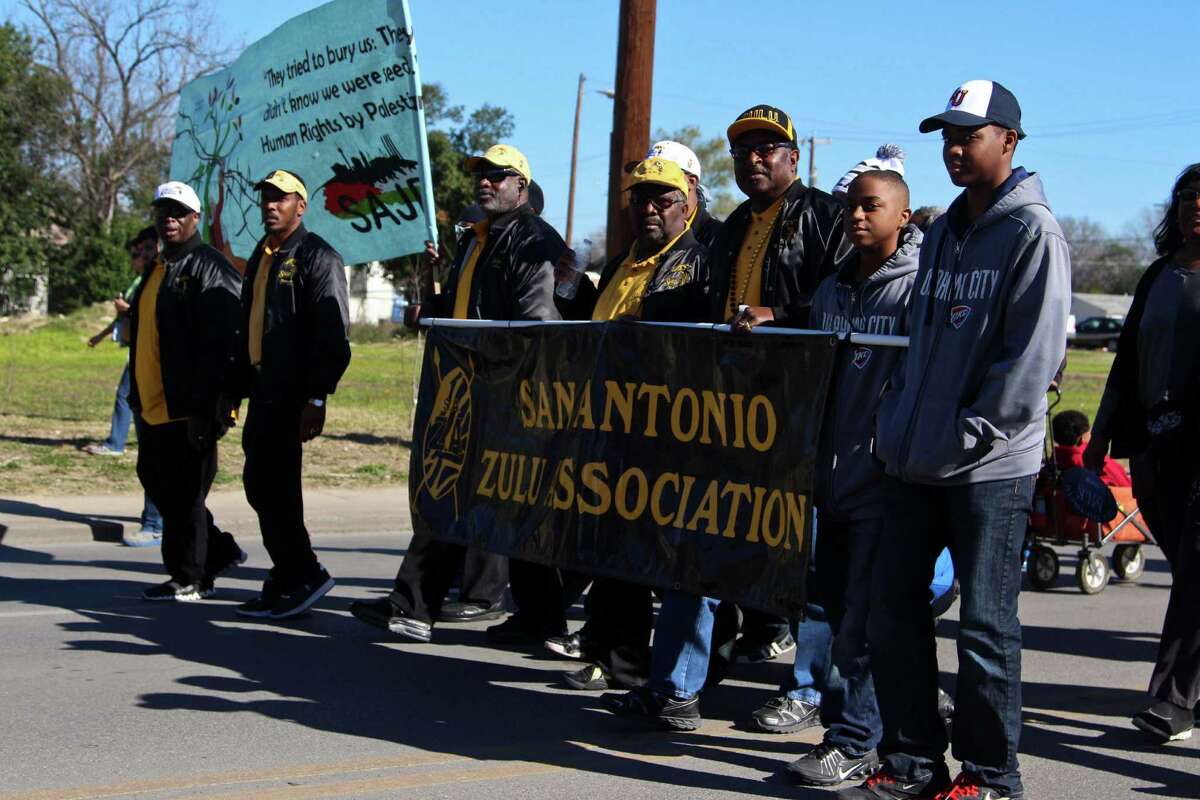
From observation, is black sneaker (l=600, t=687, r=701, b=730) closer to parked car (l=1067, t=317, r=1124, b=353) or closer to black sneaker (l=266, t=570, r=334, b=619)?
black sneaker (l=266, t=570, r=334, b=619)

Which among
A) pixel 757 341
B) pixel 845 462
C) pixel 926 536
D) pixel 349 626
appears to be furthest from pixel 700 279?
pixel 349 626

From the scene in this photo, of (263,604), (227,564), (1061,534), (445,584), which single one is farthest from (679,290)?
(1061,534)

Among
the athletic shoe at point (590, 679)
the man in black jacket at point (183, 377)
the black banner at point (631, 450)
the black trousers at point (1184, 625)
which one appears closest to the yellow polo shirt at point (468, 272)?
the black banner at point (631, 450)

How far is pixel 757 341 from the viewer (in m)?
5.28

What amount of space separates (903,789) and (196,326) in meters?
5.07

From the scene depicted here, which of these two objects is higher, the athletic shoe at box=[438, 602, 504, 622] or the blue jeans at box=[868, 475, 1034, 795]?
the blue jeans at box=[868, 475, 1034, 795]

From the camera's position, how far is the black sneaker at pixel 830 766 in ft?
16.1

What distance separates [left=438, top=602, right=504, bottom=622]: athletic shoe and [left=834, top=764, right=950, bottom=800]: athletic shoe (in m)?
3.56

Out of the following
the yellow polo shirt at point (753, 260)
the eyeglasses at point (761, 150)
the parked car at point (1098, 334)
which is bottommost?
the yellow polo shirt at point (753, 260)

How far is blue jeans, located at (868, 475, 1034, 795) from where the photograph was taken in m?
4.45

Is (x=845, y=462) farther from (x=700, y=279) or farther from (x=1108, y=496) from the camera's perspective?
(x=1108, y=496)

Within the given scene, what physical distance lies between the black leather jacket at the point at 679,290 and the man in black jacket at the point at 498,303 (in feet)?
3.56

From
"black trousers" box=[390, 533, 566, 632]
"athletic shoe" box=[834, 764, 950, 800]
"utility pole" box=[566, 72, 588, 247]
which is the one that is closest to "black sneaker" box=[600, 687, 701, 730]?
"athletic shoe" box=[834, 764, 950, 800]

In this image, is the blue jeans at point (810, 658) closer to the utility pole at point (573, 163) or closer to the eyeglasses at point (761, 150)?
the eyeglasses at point (761, 150)
